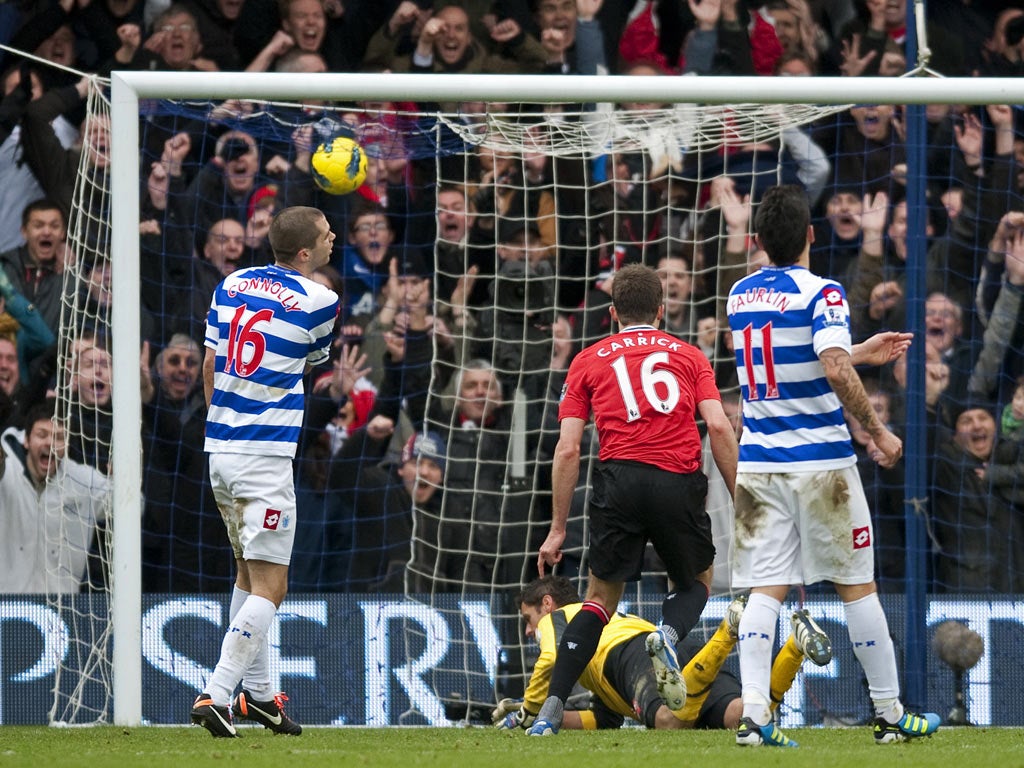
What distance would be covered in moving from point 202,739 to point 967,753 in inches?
108

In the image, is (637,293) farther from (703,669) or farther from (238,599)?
(238,599)

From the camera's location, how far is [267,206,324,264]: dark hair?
5.89 meters

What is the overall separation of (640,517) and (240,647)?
5.13 feet

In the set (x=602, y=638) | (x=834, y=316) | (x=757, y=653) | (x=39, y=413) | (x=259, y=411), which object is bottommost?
(x=602, y=638)

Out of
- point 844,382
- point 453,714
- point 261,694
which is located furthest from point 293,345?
point 453,714

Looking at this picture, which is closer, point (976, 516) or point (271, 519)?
point (271, 519)

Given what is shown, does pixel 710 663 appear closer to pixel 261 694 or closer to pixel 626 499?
pixel 626 499

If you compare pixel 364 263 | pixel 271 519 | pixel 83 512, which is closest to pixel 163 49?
pixel 364 263

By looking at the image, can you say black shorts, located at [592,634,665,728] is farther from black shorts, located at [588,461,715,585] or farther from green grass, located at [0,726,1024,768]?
black shorts, located at [588,461,715,585]

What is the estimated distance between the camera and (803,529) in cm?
536

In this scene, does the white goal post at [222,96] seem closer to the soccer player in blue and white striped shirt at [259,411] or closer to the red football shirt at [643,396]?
the soccer player in blue and white striped shirt at [259,411]

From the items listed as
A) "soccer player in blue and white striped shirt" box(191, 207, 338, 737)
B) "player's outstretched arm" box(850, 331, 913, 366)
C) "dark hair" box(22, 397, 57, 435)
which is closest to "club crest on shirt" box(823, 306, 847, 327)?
"player's outstretched arm" box(850, 331, 913, 366)

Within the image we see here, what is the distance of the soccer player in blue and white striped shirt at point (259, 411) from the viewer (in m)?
5.67

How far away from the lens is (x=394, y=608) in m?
7.83
